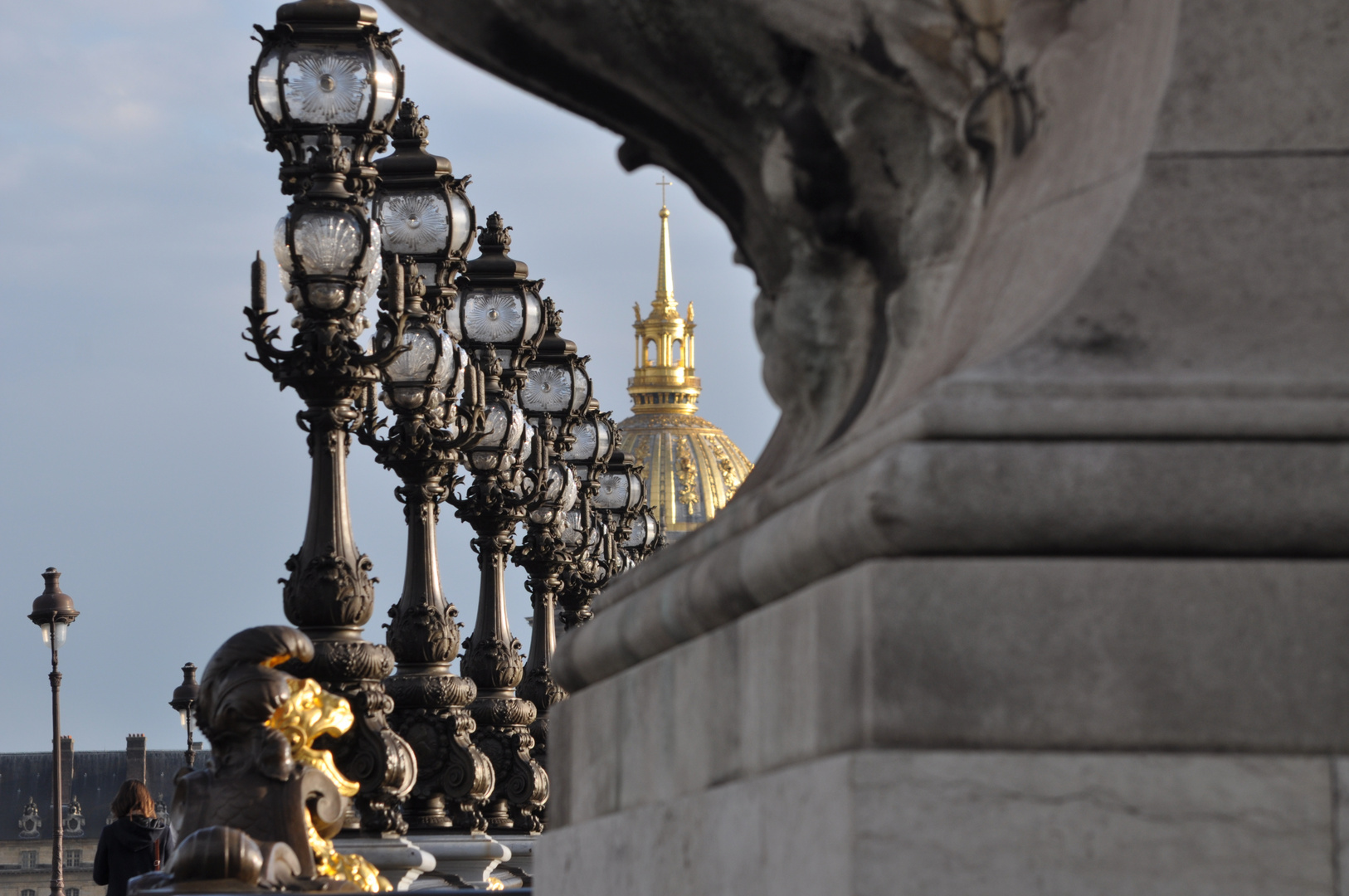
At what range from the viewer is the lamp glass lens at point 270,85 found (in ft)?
41.7

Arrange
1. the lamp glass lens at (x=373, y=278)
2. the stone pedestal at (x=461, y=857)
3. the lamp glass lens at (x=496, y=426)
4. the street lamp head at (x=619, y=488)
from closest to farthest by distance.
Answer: the lamp glass lens at (x=373, y=278)
the stone pedestal at (x=461, y=857)
the lamp glass lens at (x=496, y=426)
the street lamp head at (x=619, y=488)

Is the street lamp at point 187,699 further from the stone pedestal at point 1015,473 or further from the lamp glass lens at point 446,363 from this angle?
the stone pedestal at point 1015,473

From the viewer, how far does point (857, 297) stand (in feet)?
Answer: 13.6

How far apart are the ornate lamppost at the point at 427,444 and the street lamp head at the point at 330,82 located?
4.95 ft

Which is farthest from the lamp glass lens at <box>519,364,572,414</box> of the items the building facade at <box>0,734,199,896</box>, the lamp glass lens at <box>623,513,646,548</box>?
the building facade at <box>0,734,199,896</box>

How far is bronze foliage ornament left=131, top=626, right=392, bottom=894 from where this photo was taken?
9.73m

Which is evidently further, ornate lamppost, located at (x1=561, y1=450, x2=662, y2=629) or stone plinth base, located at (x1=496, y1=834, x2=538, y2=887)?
ornate lamppost, located at (x1=561, y1=450, x2=662, y2=629)

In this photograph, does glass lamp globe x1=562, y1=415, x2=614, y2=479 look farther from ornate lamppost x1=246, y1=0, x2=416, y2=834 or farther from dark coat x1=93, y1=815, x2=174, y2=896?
ornate lamppost x1=246, y1=0, x2=416, y2=834

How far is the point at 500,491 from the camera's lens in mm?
20047

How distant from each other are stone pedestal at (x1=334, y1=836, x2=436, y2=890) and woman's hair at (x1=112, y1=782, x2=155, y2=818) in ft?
7.87

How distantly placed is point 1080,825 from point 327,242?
400 inches

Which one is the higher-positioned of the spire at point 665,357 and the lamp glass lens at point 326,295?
the spire at point 665,357

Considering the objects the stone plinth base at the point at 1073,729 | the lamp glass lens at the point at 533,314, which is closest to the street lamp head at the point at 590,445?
the lamp glass lens at the point at 533,314

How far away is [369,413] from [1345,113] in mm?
11801
